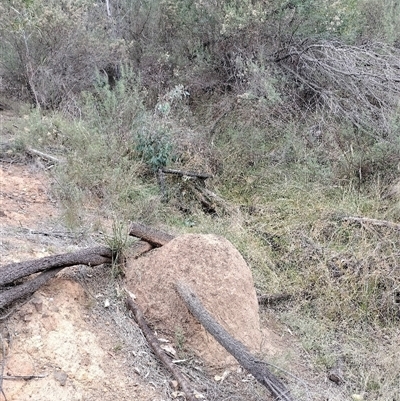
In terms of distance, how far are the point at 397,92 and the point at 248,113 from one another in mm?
1882

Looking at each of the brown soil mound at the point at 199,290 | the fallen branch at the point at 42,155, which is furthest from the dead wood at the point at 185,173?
the brown soil mound at the point at 199,290

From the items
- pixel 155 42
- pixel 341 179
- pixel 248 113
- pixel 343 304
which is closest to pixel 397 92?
pixel 341 179

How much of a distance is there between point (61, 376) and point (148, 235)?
144 cm

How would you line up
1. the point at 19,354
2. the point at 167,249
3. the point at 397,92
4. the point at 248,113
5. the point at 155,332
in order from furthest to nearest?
the point at 248,113, the point at 397,92, the point at 167,249, the point at 155,332, the point at 19,354

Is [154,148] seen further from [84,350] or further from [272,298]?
[84,350]

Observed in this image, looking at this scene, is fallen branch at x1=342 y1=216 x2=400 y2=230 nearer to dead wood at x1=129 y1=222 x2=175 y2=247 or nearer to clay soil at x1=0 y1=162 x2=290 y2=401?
clay soil at x1=0 y1=162 x2=290 y2=401

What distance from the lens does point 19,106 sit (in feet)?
20.3

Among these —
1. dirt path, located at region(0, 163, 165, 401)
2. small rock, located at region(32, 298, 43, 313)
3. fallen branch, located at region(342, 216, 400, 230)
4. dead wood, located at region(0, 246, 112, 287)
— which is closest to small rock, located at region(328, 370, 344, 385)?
dirt path, located at region(0, 163, 165, 401)

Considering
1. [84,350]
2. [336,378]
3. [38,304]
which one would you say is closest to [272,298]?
[336,378]

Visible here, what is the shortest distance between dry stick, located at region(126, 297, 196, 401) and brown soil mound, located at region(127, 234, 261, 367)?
85 millimetres

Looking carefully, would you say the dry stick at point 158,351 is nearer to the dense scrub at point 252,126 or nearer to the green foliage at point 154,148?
the dense scrub at point 252,126

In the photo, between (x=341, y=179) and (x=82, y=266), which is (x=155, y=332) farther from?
(x=341, y=179)

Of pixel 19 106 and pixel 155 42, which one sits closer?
pixel 19 106

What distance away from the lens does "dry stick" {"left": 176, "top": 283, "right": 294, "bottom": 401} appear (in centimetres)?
219
